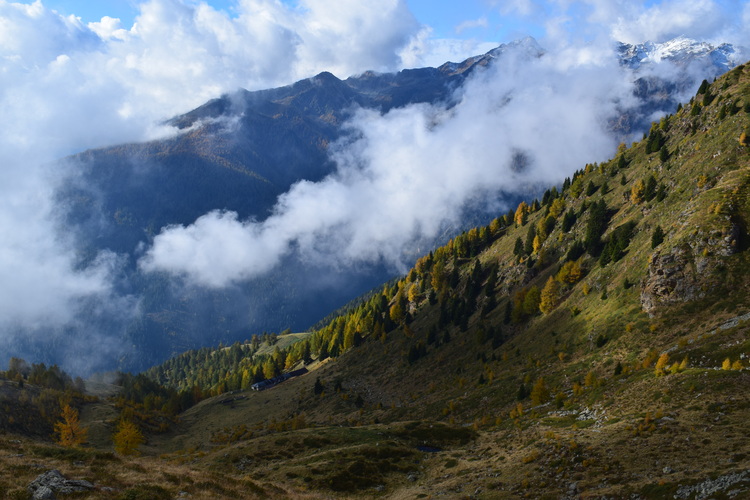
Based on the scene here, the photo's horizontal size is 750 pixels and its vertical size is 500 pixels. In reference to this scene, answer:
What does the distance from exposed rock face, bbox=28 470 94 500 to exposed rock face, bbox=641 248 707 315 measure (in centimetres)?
8667

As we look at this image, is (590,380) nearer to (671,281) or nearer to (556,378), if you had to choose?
(556,378)

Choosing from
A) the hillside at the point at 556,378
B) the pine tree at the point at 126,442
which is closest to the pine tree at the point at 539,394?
the hillside at the point at 556,378

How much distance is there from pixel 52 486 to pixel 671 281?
90018mm

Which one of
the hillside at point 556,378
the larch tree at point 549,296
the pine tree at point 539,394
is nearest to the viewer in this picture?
the hillside at point 556,378

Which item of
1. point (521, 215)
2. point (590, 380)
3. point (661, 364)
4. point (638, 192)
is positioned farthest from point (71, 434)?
point (521, 215)

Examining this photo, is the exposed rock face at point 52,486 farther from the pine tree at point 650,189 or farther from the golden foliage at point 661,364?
the pine tree at point 650,189

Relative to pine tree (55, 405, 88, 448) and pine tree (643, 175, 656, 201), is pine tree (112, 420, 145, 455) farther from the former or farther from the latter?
pine tree (643, 175, 656, 201)

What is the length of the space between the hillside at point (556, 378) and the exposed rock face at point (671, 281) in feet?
1.04

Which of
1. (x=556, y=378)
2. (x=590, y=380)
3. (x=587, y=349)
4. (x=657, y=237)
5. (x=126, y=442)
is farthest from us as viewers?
(x=126, y=442)

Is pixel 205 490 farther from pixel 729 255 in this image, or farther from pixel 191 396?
pixel 191 396

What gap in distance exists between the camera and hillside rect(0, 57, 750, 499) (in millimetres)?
36375

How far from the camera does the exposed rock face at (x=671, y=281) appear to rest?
7675cm

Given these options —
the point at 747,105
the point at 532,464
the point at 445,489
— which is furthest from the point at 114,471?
the point at 747,105

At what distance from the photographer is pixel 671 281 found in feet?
259
